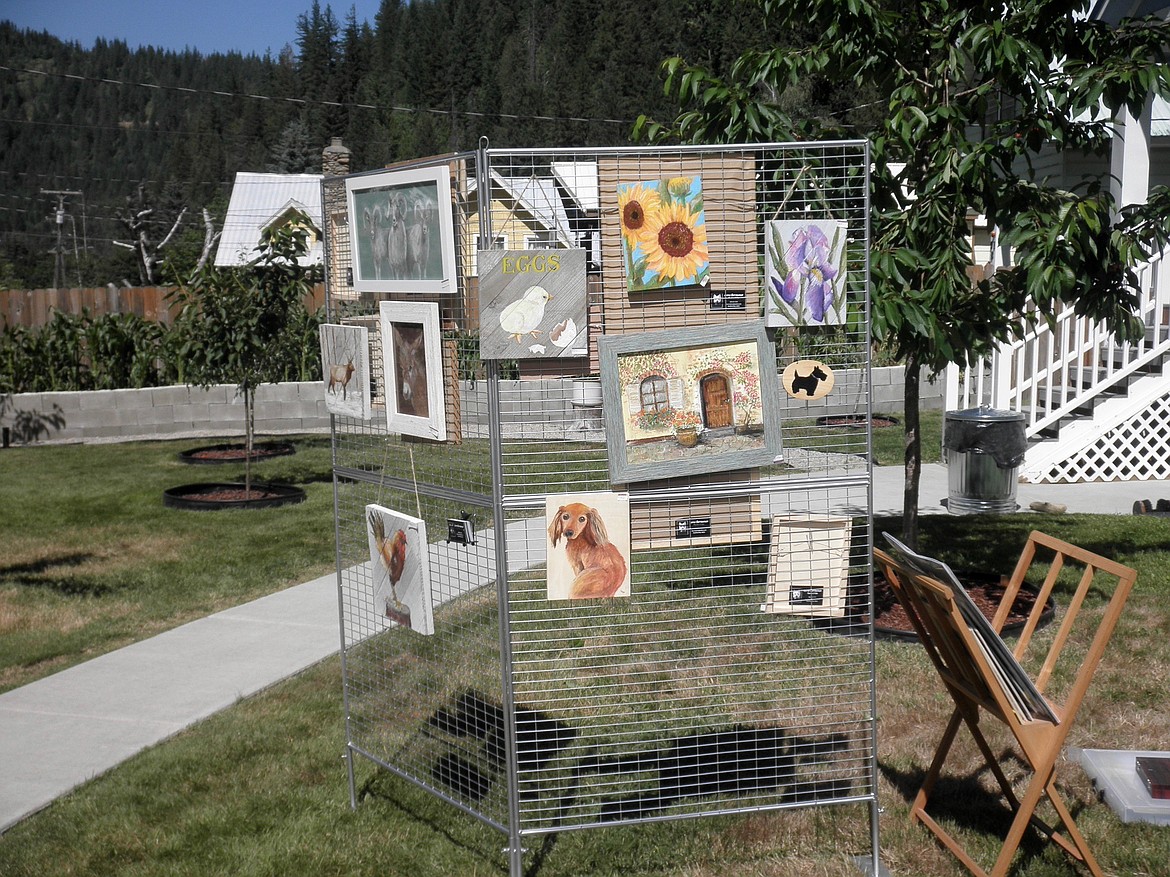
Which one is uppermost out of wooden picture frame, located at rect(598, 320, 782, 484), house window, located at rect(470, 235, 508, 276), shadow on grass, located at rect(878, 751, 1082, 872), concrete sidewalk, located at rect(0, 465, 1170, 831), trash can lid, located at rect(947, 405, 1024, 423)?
house window, located at rect(470, 235, 508, 276)

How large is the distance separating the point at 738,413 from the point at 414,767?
81.7 inches

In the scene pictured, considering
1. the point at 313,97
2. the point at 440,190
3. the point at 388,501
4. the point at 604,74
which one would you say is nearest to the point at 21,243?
the point at 313,97

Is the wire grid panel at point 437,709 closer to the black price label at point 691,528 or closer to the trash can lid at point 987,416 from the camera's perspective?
the black price label at point 691,528

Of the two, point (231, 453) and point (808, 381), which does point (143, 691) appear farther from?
point (231, 453)

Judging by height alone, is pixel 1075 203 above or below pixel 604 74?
below

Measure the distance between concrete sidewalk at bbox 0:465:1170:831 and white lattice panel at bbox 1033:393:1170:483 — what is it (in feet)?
19.1

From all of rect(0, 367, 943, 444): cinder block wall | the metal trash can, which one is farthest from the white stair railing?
rect(0, 367, 943, 444): cinder block wall

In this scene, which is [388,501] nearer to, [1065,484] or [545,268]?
[545,268]

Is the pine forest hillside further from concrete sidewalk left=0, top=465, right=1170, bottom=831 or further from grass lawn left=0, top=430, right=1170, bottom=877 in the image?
grass lawn left=0, top=430, right=1170, bottom=877

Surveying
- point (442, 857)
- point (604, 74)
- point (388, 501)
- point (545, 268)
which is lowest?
point (442, 857)

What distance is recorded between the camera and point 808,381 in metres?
3.77

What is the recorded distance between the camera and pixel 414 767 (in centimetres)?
464

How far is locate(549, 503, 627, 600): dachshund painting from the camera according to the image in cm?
365

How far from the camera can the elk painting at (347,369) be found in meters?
4.17
